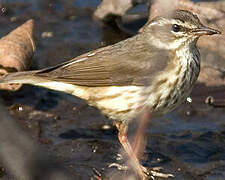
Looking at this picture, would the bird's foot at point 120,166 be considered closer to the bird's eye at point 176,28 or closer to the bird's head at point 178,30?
the bird's head at point 178,30

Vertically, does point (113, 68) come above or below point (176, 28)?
below

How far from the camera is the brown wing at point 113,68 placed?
5637mm

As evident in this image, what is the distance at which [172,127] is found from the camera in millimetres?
6754

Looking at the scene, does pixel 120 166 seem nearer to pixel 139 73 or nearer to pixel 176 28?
pixel 139 73

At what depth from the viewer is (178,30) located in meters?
5.44

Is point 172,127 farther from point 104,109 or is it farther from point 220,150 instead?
point 104,109

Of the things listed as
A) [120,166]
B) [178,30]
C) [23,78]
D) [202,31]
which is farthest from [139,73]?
[23,78]

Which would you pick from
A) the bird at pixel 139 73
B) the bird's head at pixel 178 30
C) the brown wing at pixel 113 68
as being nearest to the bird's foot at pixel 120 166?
the bird at pixel 139 73

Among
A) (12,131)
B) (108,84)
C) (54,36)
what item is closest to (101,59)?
(108,84)

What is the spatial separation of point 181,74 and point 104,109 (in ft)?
2.89

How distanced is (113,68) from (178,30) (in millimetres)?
794

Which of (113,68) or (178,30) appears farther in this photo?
(113,68)

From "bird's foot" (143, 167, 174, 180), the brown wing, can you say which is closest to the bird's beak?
the brown wing

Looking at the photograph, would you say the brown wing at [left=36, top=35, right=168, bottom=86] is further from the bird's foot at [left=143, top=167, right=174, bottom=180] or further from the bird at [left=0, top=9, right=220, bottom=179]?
the bird's foot at [left=143, top=167, right=174, bottom=180]
